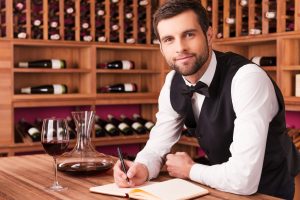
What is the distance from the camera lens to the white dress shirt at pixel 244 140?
1.59 meters

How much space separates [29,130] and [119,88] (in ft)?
3.58

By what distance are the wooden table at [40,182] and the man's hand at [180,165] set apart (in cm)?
6

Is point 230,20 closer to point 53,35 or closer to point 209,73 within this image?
point 53,35

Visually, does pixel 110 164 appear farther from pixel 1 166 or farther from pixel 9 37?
pixel 9 37

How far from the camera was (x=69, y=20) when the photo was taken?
15.2 ft

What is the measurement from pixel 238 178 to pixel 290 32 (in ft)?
8.08

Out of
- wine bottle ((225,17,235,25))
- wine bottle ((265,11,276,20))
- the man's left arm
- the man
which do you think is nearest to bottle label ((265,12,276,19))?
wine bottle ((265,11,276,20))

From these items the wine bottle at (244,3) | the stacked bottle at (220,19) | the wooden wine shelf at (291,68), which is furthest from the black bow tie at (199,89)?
the stacked bottle at (220,19)

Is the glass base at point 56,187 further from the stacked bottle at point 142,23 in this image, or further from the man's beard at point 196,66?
the stacked bottle at point 142,23

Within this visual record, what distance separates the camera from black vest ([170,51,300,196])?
188 centimetres

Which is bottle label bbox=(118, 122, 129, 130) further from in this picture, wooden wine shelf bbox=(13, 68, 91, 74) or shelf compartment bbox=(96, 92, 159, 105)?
wooden wine shelf bbox=(13, 68, 91, 74)

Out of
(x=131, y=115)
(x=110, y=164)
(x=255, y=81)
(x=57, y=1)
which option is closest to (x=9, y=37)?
(x=57, y=1)

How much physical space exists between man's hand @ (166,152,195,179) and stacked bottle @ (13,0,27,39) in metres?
2.89

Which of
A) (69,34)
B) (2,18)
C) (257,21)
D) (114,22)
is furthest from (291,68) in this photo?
(2,18)
